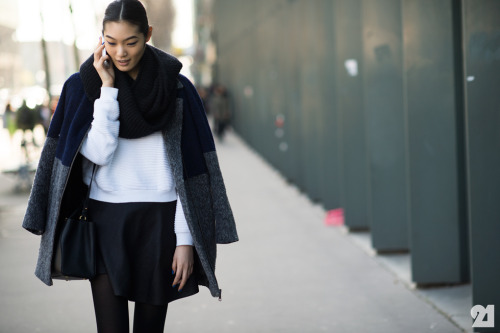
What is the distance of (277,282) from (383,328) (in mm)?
1638

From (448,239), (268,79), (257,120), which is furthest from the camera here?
(257,120)

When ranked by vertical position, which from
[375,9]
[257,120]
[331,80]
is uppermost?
[375,9]

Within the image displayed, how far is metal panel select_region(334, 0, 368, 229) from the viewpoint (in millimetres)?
8789

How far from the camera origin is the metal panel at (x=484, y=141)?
4652 millimetres

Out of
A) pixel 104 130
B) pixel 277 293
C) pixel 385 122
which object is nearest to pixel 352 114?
pixel 385 122

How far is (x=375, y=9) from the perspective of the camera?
7.45 meters

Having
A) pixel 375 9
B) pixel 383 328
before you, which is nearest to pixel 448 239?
pixel 383 328

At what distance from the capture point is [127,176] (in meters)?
2.99

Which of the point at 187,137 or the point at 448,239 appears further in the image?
the point at 448,239

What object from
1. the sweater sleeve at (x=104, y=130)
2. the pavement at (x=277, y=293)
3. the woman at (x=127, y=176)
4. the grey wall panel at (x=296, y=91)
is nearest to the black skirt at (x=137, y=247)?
the woman at (x=127, y=176)

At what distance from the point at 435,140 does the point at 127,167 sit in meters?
3.55

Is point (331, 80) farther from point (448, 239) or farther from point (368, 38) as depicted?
point (448, 239)

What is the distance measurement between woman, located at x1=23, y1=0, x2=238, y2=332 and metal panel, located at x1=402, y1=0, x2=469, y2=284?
3.28 metres

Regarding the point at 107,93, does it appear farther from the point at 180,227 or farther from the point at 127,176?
the point at 180,227
